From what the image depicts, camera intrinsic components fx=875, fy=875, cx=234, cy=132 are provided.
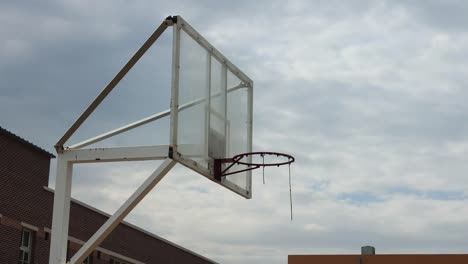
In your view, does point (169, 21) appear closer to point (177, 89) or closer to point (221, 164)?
point (177, 89)

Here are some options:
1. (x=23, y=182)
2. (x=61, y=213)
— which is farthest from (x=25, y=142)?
(x=61, y=213)

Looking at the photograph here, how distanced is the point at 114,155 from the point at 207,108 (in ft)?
6.52

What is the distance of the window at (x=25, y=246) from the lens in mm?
28609

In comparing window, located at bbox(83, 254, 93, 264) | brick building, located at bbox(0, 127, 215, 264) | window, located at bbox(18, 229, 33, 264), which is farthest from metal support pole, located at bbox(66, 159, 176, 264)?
window, located at bbox(83, 254, 93, 264)

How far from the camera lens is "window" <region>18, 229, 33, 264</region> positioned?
1126 inches

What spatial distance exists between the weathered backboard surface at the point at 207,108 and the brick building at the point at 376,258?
1665 centimetres

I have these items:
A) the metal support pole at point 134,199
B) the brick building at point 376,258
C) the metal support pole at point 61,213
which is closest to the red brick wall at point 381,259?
the brick building at point 376,258

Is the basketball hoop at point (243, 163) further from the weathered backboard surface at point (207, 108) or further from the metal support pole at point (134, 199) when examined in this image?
the metal support pole at point (134, 199)

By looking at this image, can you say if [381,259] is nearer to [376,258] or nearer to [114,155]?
[376,258]

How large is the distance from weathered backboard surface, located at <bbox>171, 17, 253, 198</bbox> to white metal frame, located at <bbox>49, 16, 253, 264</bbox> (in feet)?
0.09

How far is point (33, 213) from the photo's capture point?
29.0m

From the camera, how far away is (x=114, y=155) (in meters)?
16.6

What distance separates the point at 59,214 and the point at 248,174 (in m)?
3.99

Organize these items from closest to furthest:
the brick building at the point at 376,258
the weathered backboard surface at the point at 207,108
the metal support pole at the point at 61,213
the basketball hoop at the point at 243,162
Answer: the weathered backboard surface at the point at 207,108
the metal support pole at the point at 61,213
the basketball hoop at the point at 243,162
the brick building at the point at 376,258
